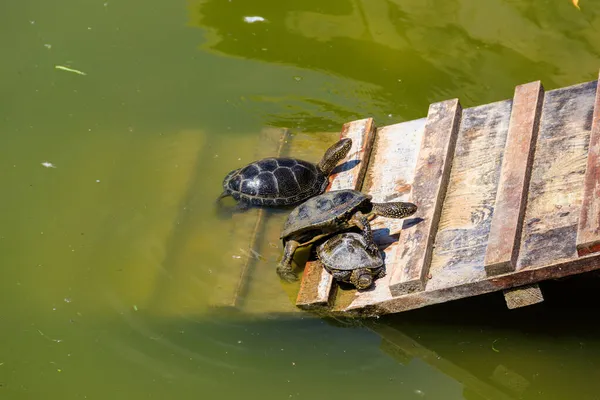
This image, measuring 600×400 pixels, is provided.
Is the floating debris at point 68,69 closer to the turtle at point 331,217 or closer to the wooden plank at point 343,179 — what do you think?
the wooden plank at point 343,179

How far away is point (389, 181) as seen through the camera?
6.06 m

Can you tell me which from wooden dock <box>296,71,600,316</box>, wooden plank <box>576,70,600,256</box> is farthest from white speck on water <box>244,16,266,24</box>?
wooden plank <box>576,70,600,256</box>

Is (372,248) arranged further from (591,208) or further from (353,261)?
(591,208)

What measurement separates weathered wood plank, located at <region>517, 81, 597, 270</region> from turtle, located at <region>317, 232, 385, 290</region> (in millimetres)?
1038

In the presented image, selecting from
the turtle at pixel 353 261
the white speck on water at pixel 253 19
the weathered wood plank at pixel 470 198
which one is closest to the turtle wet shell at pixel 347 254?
the turtle at pixel 353 261

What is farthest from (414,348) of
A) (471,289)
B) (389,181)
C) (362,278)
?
(389,181)

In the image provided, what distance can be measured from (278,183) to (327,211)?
835mm

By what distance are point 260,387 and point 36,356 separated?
1.80 metres

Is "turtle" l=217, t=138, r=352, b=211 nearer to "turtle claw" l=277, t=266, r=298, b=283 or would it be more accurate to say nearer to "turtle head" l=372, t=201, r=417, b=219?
"turtle claw" l=277, t=266, r=298, b=283

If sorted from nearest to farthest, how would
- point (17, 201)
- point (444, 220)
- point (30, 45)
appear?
point (444, 220) < point (17, 201) < point (30, 45)

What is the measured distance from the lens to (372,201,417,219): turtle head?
5.35 m

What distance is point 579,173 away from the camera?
5.11 meters

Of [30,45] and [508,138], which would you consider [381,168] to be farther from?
[30,45]

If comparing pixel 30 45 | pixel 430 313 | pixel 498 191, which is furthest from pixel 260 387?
pixel 30 45
